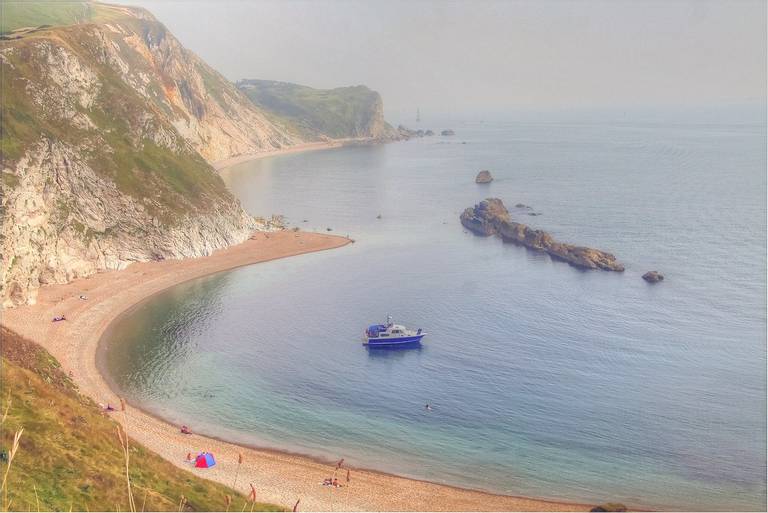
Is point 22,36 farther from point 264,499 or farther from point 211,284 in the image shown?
point 264,499

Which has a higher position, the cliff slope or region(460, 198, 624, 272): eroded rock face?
the cliff slope

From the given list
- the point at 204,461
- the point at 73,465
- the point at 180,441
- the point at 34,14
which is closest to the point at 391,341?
the point at 180,441

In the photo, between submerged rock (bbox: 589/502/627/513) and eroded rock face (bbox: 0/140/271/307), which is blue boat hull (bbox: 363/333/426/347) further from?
eroded rock face (bbox: 0/140/271/307)

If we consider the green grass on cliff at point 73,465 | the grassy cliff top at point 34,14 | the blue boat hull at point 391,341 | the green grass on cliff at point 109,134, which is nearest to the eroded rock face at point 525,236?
the blue boat hull at point 391,341

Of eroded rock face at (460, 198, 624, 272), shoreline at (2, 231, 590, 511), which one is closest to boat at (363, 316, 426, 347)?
shoreline at (2, 231, 590, 511)

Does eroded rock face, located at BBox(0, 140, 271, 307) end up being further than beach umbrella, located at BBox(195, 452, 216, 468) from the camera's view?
Yes

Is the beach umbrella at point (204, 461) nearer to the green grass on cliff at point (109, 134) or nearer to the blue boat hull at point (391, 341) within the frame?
the blue boat hull at point (391, 341)

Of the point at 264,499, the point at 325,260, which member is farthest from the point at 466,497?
the point at 325,260
